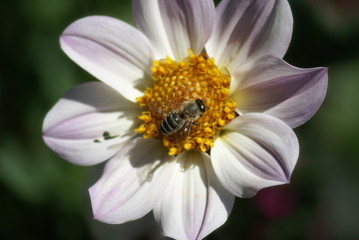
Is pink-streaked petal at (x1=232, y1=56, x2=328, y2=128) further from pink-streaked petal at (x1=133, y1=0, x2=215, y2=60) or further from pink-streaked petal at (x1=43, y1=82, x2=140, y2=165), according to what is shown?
pink-streaked petal at (x1=43, y1=82, x2=140, y2=165)

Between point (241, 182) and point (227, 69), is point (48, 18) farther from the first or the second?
point (241, 182)

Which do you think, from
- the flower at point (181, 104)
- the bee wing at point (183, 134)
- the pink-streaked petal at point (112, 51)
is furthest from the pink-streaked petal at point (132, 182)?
the pink-streaked petal at point (112, 51)

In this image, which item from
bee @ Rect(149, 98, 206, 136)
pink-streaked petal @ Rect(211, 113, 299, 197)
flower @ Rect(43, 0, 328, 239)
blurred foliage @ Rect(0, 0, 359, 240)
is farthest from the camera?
blurred foliage @ Rect(0, 0, 359, 240)

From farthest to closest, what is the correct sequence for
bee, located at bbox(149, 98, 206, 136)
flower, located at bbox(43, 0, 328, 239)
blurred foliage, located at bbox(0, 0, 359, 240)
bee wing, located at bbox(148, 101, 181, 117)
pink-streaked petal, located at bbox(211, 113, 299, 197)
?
blurred foliage, located at bbox(0, 0, 359, 240)
bee wing, located at bbox(148, 101, 181, 117)
bee, located at bbox(149, 98, 206, 136)
flower, located at bbox(43, 0, 328, 239)
pink-streaked petal, located at bbox(211, 113, 299, 197)

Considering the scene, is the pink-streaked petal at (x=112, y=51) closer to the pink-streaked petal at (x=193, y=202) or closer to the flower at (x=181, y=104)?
the flower at (x=181, y=104)

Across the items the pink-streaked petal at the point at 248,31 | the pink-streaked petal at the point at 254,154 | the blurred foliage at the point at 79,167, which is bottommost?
the blurred foliage at the point at 79,167

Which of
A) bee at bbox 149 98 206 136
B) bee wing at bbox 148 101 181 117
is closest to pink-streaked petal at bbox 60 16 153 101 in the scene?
bee wing at bbox 148 101 181 117

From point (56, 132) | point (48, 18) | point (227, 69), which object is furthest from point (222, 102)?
point (48, 18)
